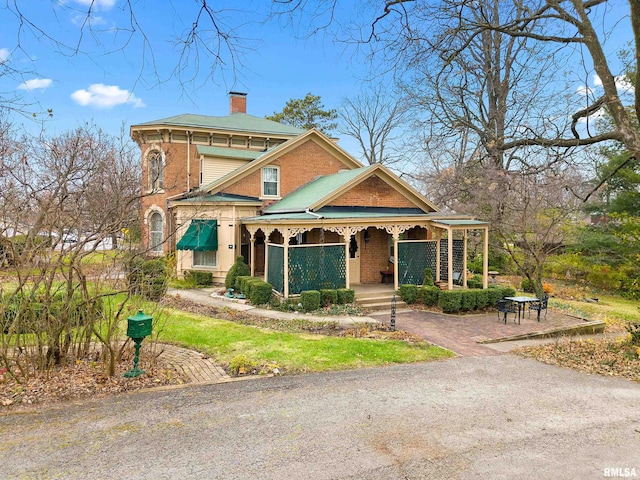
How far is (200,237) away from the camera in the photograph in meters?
17.1

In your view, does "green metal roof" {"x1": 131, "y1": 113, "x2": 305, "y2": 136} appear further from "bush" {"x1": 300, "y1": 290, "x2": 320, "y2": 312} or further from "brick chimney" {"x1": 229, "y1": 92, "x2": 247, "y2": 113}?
"bush" {"x1": 300, "y1": 290, "x2": 320, "y2": 312}

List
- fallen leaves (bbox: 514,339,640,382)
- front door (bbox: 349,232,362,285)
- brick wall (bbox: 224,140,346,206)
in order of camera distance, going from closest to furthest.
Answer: fallen leaves (bbox: 514,339,640,382), front door (bbox: 349,232,362,285), brick wall (bbox: 224,140,346,206)

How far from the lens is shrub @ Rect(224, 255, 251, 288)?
52.0 ft

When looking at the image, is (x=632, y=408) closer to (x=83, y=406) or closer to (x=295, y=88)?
(x=295, y=88)

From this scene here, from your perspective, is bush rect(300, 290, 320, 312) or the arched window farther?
the arched window

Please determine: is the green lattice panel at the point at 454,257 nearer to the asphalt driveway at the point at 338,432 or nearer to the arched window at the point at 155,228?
the asphalt driveway at the point at 338,432

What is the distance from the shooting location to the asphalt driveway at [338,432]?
414 cm

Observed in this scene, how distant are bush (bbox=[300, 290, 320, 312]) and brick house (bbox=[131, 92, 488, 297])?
2.27 feet

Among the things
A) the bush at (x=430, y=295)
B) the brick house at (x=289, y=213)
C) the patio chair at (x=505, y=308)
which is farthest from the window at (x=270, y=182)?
the patio chair at (x=505, y=308)

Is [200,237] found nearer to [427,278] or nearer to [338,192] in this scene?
[338,192]

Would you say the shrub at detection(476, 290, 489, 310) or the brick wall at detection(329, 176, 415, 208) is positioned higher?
the brick wall at detection(329, 176, 415, 208)

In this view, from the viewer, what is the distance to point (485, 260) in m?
15.4

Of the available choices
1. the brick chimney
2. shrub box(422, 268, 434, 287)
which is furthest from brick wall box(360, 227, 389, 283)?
the brick chimney

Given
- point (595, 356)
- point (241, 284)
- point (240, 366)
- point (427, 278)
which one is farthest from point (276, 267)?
point (595, 356)
